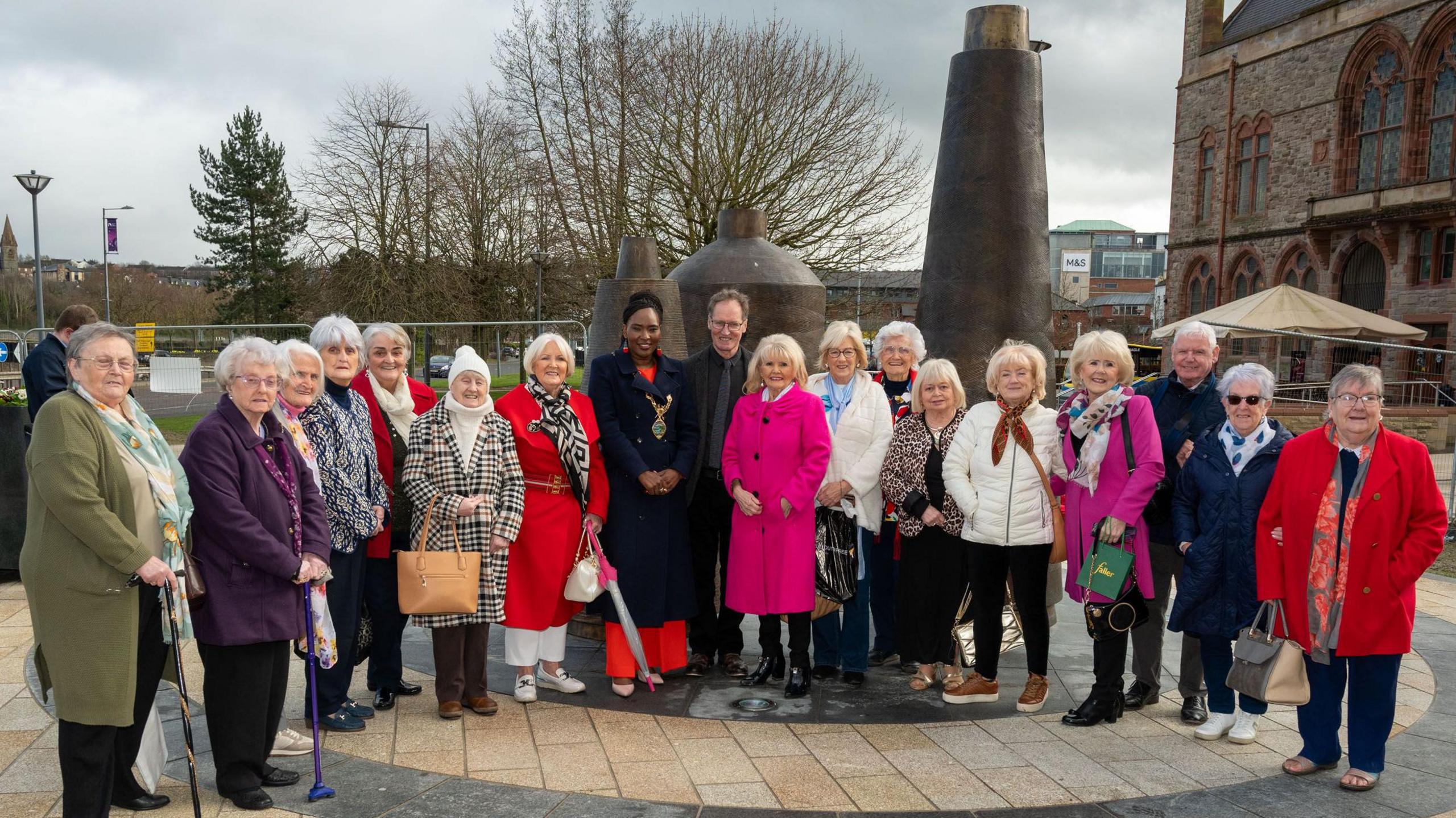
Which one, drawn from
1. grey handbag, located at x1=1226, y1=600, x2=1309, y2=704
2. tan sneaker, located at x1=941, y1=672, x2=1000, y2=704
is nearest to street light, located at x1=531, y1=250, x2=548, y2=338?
tan sneaker, located at x1=941, y1=672, x2=1000, y2=704

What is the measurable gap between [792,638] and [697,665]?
64cm

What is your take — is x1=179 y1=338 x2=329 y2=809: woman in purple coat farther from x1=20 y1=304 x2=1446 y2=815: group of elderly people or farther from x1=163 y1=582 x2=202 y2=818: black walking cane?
x1=163 y1=582 x2=202 y2=818: black walking cane

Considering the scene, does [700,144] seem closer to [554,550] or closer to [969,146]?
[969,146]

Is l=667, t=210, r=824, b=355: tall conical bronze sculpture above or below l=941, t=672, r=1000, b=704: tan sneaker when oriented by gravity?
above

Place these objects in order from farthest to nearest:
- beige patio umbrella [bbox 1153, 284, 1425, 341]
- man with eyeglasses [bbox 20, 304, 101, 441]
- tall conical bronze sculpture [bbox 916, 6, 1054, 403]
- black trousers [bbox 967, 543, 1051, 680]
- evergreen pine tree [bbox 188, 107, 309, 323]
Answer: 1. evergreen pine tree [bbox 188, 107, 309, 323]
2. beige patio umbrella [bbox 1153, 284, 1425, 341]
3. tall conical bronze sculpture [bbox 916, 6, 1054, 403]
4. man with eyeglasses [bbox 20, 304, 101, 441]
5. black trousers [bbox 967, 543, 1051, 680]

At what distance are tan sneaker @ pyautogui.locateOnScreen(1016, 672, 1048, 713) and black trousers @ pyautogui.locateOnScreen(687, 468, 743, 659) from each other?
60.1 inches

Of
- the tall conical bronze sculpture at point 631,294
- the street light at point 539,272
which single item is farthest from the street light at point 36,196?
the tall conical bronze sculpture at point 631,294

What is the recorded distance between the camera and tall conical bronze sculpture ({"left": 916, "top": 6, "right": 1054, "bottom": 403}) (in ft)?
24.2

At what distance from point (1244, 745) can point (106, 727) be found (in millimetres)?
4582

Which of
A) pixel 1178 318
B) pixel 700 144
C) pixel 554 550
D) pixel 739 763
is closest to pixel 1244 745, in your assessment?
pixel 739 763

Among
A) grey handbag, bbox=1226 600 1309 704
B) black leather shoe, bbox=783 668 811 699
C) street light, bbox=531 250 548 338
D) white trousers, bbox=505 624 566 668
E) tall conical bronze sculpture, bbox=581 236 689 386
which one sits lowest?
black leather shoe, bbox=783 668 811 699

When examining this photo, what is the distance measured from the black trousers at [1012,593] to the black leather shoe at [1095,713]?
0.90 feet

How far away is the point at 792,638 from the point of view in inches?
211

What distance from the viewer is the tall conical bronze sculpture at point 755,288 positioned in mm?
8227
